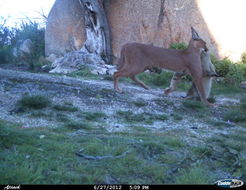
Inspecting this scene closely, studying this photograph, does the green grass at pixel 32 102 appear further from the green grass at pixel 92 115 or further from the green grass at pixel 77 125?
the green grass at pixel 77 125

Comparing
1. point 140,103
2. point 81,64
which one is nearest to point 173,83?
point 140,103

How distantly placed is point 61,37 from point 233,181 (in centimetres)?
1549

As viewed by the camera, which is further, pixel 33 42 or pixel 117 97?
pixel 33 42

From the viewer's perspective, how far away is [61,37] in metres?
17.9

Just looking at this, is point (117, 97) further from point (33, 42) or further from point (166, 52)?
point (33, 42)

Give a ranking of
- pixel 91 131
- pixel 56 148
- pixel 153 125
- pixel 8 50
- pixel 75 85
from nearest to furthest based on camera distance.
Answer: pixel 56 148 → pixel 91 131 → pixel 153 125 → pixel 75 85 → pixel 8 50

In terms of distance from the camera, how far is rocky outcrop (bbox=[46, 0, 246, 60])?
14867 mm

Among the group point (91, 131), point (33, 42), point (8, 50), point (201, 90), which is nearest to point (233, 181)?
point (91, 131)

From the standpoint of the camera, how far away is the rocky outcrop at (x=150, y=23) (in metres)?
14.9

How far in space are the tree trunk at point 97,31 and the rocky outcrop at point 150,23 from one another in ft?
1.84

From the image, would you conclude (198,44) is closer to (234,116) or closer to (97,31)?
(234,116)

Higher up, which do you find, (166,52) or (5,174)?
(166,52)

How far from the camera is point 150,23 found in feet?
52.3

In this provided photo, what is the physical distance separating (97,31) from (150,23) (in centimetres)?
234
